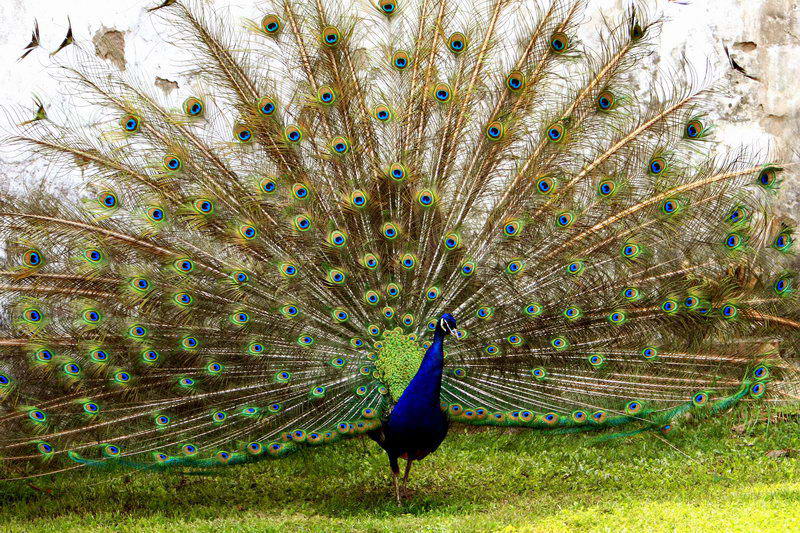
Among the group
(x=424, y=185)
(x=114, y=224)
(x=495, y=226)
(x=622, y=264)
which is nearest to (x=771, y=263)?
(x=622, y=264)

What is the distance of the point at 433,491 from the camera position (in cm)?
534

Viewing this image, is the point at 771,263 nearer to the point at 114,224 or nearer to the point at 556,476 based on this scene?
the point at 556,476

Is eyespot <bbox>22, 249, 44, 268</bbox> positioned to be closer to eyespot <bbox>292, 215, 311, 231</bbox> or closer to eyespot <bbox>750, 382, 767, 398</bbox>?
eyespot <bbox>292, 215, 311, 231</bbox>

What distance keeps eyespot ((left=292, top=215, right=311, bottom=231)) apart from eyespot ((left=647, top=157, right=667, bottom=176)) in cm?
203

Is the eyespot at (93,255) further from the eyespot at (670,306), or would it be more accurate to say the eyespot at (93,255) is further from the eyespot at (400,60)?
the eyespot at (670,306)

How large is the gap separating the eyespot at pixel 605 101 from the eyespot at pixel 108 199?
2.88 meters

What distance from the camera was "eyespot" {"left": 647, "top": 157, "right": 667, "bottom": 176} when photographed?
4695 millimetres

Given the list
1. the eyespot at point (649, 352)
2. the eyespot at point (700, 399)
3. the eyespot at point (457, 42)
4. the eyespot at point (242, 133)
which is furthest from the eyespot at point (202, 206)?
the eyespot at point (700, 399)

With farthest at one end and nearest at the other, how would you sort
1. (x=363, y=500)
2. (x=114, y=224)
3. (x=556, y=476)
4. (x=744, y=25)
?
(x=744, y=25), (x=556, y=476), (x=363, y=500), (x=114, y=224)

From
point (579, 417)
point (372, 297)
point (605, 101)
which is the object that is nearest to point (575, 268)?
point (579, 417)

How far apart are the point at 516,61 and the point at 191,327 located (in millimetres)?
2488

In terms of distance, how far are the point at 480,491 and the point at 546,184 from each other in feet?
6.91

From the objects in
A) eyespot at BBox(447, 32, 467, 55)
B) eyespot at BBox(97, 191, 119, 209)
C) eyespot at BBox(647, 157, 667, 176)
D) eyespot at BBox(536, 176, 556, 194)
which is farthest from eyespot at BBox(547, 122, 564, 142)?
eyespot at BBox(97, 191, 119, 209)

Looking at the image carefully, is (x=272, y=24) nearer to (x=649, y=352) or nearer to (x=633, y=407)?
(x=649, y=352)
